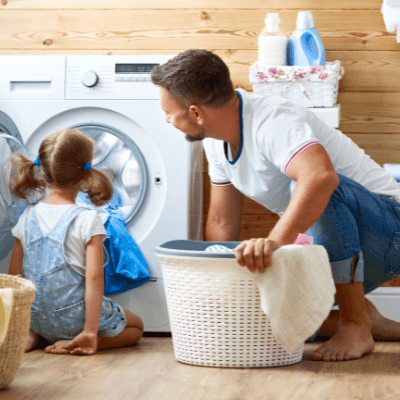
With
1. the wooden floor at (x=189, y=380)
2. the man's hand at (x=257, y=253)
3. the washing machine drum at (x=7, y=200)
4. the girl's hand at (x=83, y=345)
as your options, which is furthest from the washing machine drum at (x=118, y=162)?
the man's hand at (x=257, y=253)

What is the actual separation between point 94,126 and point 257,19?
2.75 ft

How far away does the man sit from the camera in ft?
4.35

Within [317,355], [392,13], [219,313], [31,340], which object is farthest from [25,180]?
[392,13]

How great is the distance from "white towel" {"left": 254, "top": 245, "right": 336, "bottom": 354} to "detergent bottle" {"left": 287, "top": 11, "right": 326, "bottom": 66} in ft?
3.15

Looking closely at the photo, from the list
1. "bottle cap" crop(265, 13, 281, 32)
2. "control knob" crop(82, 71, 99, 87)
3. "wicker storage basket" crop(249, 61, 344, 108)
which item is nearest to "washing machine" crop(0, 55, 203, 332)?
"control knob" crop(82, 71, 99, 87)

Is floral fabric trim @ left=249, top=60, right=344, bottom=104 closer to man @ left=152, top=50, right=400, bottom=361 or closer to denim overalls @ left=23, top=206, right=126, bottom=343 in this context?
man @ left=152, top=50, right=400, bottom=361

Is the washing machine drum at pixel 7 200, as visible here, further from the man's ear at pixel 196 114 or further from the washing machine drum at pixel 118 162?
the man's ear at pixel 196 114

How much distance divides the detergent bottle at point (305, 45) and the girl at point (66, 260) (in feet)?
2.69

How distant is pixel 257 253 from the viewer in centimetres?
115

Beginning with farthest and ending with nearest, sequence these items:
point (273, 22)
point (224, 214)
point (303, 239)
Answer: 1. point (273, 22)
2. point (224, 214)
3. point (303, 239)

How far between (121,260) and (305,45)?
3.19 feet

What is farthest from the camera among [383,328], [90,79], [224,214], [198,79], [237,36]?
[237,36]

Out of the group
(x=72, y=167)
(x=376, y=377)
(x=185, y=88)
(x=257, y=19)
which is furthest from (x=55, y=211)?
(x=257, y=19)

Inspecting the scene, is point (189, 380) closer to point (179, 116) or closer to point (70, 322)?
point (70, 322)
